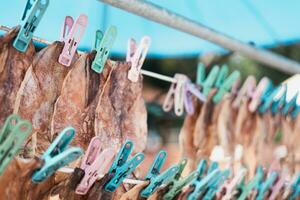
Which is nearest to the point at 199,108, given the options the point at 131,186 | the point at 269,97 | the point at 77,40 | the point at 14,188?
the point at 269,97

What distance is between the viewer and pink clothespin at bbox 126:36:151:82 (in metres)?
0.99

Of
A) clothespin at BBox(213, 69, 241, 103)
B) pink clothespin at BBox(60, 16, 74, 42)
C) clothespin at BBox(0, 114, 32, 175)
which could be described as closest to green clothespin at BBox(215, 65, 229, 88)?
clothespin at BBox(213, 69, 241, 103)

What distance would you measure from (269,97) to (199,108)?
25 centimetres

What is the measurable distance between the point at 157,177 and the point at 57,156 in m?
0.28

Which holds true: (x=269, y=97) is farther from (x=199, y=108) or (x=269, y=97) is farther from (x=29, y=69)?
(x=29, y=69)

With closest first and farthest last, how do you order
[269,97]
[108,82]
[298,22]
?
[108,82]
[269,97]
[298,22]

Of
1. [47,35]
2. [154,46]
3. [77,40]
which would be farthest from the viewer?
[154,46]

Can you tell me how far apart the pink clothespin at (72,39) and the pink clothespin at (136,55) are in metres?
0.16

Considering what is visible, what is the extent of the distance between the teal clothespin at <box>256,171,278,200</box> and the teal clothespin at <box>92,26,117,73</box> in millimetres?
582

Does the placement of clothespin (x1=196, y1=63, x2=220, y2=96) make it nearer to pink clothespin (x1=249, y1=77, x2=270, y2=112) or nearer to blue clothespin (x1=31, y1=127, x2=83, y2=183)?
pink clothespin (x1=249, y1=77, x2=270, y2=112)

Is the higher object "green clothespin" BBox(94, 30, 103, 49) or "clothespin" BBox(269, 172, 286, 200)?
"green clothespin" BBox(94, 30, 103, 49)

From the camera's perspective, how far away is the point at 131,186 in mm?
975

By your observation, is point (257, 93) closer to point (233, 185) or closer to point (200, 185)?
point (233, 185)

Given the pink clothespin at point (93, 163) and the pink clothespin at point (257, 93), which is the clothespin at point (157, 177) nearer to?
the pink clothespin at point (93, 163)
